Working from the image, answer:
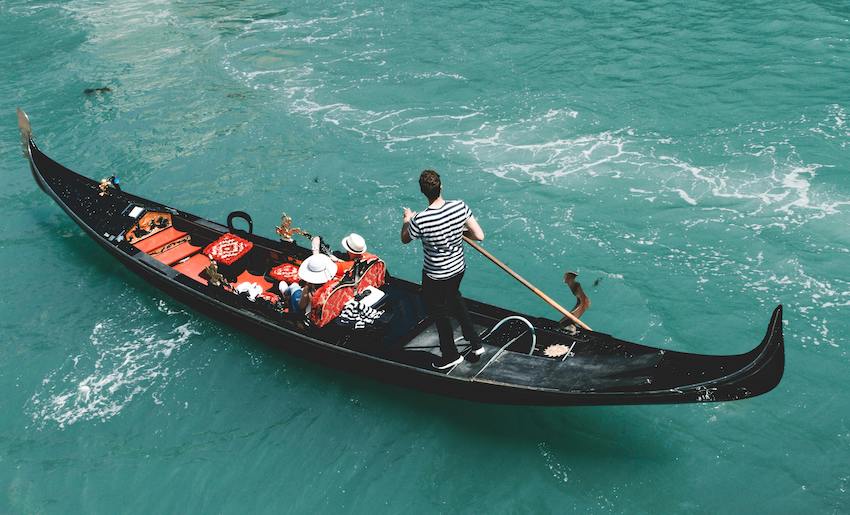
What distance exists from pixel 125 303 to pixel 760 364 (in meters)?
7.56

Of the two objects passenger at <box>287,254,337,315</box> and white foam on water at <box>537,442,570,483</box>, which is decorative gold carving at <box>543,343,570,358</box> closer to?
white foam on water at <box>537,442,570,483</box>

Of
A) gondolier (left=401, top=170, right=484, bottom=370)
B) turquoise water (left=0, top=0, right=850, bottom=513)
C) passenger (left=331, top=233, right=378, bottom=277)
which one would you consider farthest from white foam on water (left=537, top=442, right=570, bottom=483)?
passenger (left=331, top=233, right=378, bottom=277)

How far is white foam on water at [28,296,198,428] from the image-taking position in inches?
272

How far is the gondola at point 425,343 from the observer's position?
4.87 meters

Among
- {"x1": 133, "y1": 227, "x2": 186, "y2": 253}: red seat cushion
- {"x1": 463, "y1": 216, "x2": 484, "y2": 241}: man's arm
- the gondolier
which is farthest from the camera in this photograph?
{"x1": 133, "y1": 227, "x2": 186, "y2": 253}: red seat cushion

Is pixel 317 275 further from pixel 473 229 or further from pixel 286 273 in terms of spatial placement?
pixel 473 229

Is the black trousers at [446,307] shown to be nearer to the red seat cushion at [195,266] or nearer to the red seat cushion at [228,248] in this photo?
the red seat cushion at [228,248]

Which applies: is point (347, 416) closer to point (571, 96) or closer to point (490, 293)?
point (490, 293)

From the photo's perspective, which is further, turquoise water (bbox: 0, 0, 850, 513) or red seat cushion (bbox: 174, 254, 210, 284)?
red seat cushion (bbox: 174, 254, 210, 284)

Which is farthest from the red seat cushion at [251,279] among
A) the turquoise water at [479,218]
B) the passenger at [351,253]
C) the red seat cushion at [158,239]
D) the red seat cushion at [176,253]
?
the red seat cushion at [158,239]

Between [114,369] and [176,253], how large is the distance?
1697 millimetres

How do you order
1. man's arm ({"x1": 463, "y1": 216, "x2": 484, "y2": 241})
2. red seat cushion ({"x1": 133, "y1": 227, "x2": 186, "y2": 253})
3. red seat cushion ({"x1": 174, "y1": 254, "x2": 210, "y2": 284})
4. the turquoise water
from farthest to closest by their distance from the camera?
red seat cushion ({"x1": 133, "y1": 227, "x2": 186, "y2": 253}), red seat cushion ({"x1": 174, "y1": 254, "x2": 210, "y2": 284}), the turquoise water, man's arm ({"x1": 463, "y1": 216, "x2": 484, "y2": 241})

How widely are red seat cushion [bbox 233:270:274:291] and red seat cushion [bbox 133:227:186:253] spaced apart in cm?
138

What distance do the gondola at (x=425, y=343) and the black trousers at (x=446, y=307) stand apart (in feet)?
0.90
